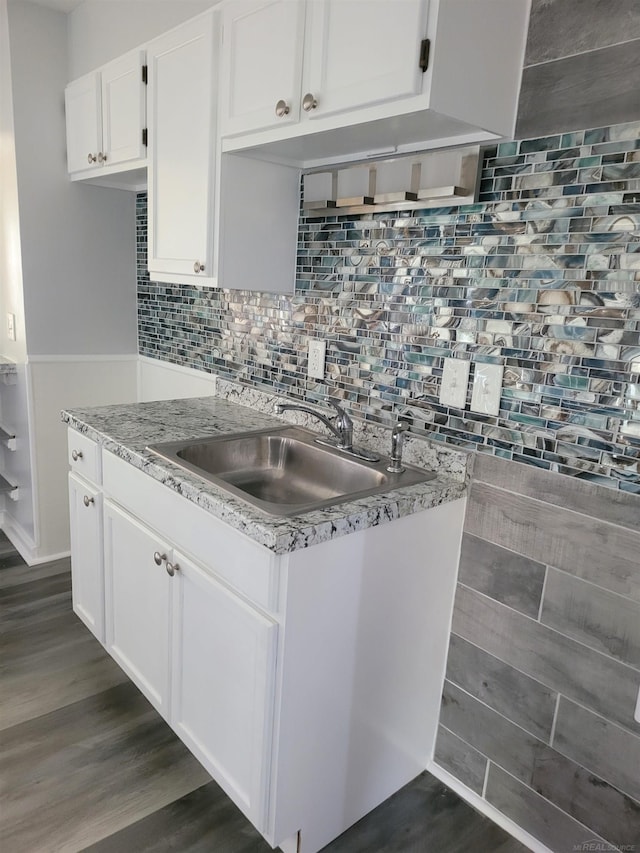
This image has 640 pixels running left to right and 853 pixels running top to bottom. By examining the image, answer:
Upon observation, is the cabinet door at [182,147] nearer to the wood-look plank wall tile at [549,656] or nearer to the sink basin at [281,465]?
the sink basin at [281,465]

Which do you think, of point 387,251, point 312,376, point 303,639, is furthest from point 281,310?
point 303,639

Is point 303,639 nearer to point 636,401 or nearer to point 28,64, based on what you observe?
point 636,401

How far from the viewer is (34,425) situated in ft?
9.27

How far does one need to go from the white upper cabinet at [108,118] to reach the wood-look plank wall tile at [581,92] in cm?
137

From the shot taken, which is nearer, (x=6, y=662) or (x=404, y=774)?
(x=404, y=774)

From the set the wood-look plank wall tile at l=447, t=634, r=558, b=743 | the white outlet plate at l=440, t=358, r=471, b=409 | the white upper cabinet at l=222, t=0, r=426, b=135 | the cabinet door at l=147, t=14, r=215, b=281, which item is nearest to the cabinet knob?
the white upper cabinet at l=222, t=0, r=426, b=135

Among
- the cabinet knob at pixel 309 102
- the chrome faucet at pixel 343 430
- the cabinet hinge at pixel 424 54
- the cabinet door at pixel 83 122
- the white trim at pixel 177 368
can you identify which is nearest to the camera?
the cabinet hinge at pixel 424 54

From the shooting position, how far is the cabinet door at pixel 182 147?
1.83 m

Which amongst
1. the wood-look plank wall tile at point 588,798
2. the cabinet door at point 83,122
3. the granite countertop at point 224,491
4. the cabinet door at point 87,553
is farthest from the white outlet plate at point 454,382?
the cabinet door at point 83,122

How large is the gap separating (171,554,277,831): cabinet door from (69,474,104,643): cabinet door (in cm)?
54

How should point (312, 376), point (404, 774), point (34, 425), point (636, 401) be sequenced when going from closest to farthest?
1. point (636, 401)
2. point (404, 774)
3. point (312, 376)
4. point (34, 425)

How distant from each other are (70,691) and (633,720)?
173 cm

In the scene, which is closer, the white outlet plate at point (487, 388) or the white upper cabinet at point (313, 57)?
the white upper cabinet at point (313, 57)

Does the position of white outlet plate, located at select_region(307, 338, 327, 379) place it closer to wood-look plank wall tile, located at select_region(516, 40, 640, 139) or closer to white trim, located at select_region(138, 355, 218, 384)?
white trim, located at select_region(138, 355, 218, 384)
